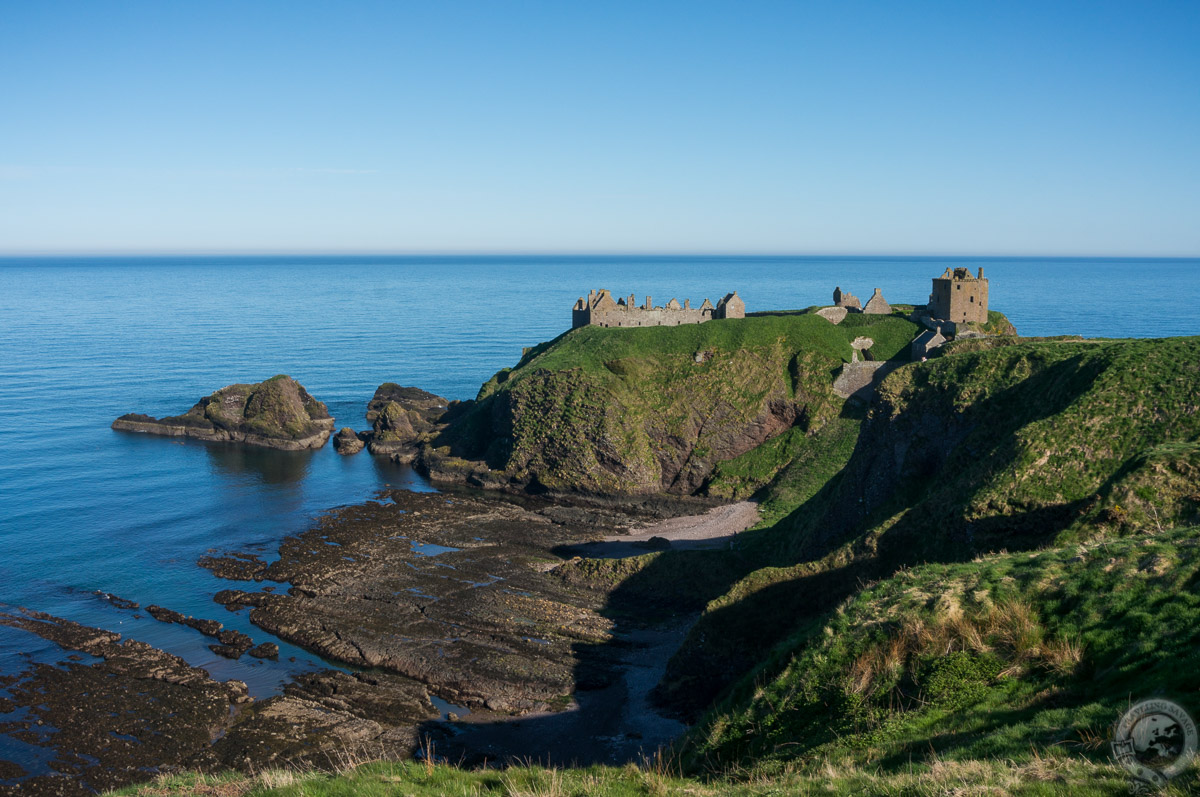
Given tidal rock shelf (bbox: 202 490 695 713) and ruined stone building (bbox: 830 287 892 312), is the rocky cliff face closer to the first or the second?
tidal rock shelf (bbox: 202 490 695 713)

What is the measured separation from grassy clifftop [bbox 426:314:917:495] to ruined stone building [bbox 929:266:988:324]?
5.60m

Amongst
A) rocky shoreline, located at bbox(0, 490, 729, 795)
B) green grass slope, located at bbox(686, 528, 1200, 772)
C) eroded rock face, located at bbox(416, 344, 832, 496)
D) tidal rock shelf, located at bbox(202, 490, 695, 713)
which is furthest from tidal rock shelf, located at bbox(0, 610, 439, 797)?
eroded rock face, located at bbox(416, 344, 832, 496)

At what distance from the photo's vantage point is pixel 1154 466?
27547 millimetres

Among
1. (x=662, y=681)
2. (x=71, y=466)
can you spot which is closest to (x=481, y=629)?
(x=662, y=681)

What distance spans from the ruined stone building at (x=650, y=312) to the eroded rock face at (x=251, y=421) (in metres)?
36.3

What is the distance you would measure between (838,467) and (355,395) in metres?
73.6

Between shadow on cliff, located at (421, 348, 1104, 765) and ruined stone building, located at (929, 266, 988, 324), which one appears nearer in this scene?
shadow on cliff, located at (421, 348, 1104, 765)

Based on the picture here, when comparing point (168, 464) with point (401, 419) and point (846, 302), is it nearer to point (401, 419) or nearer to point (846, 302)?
point (401, 419)

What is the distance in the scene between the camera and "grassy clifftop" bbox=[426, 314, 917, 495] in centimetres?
7506

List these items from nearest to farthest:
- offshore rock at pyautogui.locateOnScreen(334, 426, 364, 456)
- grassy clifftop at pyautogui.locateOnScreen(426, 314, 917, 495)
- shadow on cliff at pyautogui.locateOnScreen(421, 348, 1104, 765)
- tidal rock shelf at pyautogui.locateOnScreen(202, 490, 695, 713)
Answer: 1. shadow on cliff at pyautogui.locateOnScreen(421, 348, 1104, 765)
2. tidal rock shelf at pyautogui.locateOnScreen(202, 490, 695, 713)
3. grassy clifftop at pyautogui.locateOnScreen(426, 314, 917, 495)
4. offshore rock at pyautogui.locateOnScreen(334, 426, 364, 456)

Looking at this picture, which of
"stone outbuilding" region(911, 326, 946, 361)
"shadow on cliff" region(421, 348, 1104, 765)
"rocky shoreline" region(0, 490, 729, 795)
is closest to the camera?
"shadow on cliff" region(421, 348, 1104, 765)

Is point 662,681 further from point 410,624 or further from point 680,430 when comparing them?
point 680,430

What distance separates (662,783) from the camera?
15.4 metres

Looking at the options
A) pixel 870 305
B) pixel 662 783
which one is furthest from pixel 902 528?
pixel 870 305
